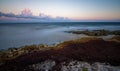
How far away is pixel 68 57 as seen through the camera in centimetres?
448

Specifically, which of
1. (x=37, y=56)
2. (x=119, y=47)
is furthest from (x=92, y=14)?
(x=37, y=56)

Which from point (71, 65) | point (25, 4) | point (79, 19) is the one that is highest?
point (25, 4)

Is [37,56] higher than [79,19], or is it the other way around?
[79,19]

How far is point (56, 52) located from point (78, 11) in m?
2.35

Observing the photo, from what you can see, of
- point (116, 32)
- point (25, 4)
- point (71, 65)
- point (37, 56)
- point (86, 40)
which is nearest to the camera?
point (71, 65)

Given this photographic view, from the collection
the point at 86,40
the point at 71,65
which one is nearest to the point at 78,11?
the point at 86,40

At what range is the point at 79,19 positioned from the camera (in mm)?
6699

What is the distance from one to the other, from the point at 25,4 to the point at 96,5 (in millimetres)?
3018

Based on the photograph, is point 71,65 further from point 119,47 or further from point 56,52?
point 119,47

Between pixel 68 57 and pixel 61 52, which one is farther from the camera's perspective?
pixel 61 52

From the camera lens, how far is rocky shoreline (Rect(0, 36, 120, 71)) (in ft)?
13.2

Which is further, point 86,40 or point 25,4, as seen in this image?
point 25,4

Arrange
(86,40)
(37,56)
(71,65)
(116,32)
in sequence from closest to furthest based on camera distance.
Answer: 1. (71,65)
2. (37,56)
3. (86,40)
4. (116,32)

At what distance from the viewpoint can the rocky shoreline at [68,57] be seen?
4.02m
